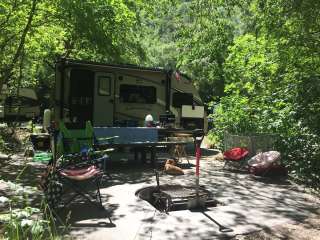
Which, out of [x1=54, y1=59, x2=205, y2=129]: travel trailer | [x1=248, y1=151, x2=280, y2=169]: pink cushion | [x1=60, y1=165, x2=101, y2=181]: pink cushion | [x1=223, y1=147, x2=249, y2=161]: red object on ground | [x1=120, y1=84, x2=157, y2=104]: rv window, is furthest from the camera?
[x1=120, y1=84, x2=157, y2=104]: rv window

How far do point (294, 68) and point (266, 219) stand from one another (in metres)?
4.11

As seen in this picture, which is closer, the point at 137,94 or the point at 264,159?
the point at 264,159

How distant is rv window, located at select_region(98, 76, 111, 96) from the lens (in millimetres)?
12938

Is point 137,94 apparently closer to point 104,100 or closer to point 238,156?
point 104,100

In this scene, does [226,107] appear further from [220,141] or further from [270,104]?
[270,104]

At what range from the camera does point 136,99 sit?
13633 millimetres

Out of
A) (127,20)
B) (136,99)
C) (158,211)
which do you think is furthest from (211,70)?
(158,211)

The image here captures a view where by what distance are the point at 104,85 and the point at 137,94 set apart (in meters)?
1.10

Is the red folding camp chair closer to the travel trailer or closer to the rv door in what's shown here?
the travel trailer

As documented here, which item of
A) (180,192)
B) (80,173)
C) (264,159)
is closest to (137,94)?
(264,159)

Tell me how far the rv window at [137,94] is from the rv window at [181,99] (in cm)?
80

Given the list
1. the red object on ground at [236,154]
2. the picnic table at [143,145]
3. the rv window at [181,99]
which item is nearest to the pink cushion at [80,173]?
the picnic table at [143,145]

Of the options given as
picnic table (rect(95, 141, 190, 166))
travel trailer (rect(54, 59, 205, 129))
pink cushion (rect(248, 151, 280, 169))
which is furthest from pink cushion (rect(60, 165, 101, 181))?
travel trailer (rect(54, 59, 205, 129))

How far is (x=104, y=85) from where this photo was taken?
13016 mm
